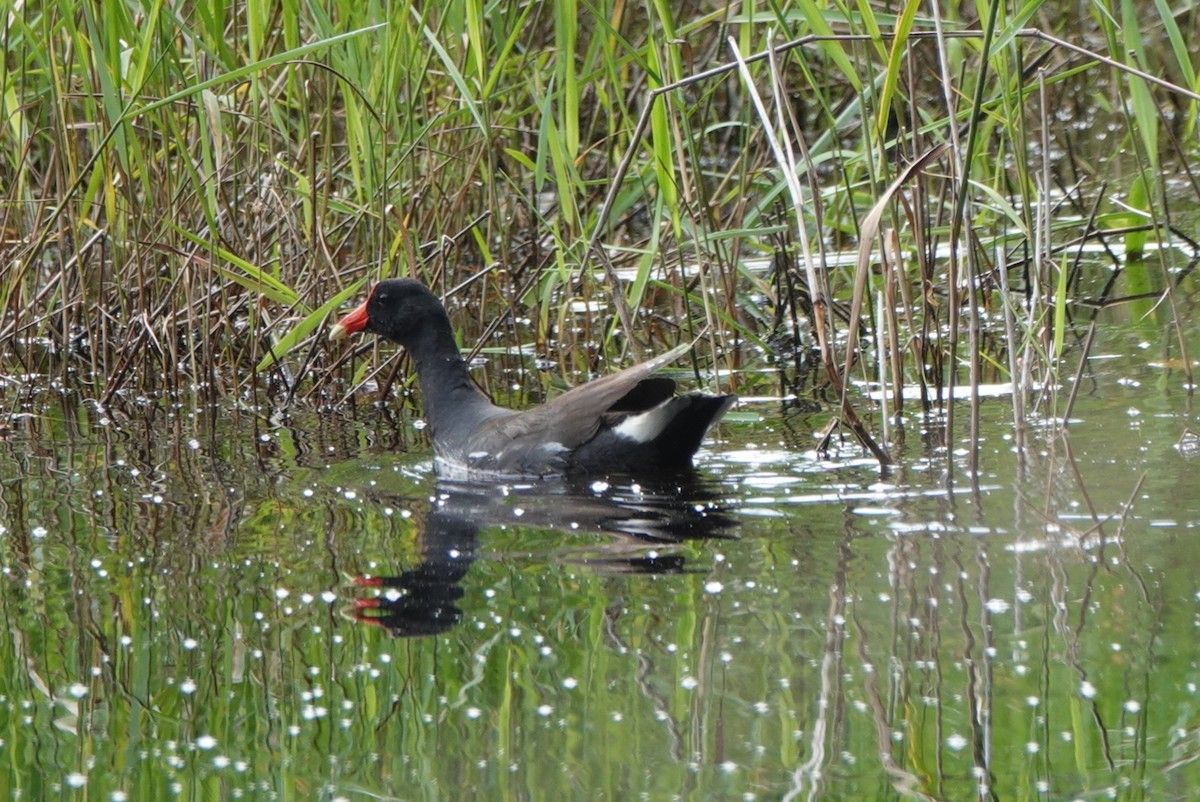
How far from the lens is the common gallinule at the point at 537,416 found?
466cm

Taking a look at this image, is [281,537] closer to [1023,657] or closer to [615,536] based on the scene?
[615,536]

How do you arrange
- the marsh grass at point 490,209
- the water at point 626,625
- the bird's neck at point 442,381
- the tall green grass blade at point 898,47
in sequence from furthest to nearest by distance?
the bird's neck at point 442,381 → the marsh grass at point 490,209 → the tall green grass blade at point 898,47 → the water at point 626,625

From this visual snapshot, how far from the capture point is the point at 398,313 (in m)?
5.23

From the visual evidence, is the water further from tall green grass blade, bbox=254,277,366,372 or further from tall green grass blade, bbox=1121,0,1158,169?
tall green grass blade, bbox=1121,0,1158,169

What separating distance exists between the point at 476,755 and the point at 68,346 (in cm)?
351

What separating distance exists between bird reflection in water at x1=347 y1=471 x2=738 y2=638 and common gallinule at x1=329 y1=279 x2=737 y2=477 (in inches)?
3.0

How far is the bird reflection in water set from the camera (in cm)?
362

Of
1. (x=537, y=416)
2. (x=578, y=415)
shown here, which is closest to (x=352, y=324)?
(x=537, y=416)

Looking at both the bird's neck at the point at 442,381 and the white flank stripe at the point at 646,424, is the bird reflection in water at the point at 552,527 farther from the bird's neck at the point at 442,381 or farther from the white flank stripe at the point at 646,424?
the bird's neck at the point at 442,381

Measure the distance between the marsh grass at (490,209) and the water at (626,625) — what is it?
14.7 inches

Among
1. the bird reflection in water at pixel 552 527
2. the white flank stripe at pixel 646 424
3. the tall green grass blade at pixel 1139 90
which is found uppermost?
the tall green grass blade at pixel 1139 90

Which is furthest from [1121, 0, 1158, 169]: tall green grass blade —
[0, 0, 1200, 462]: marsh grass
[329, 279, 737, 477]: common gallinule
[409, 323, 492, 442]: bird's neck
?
[409, 323, 492, 442]: bird's neck

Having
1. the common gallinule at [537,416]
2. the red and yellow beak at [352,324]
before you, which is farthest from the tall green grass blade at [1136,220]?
the red and yellow beak at [352,324]

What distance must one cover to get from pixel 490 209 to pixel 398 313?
52 cm
